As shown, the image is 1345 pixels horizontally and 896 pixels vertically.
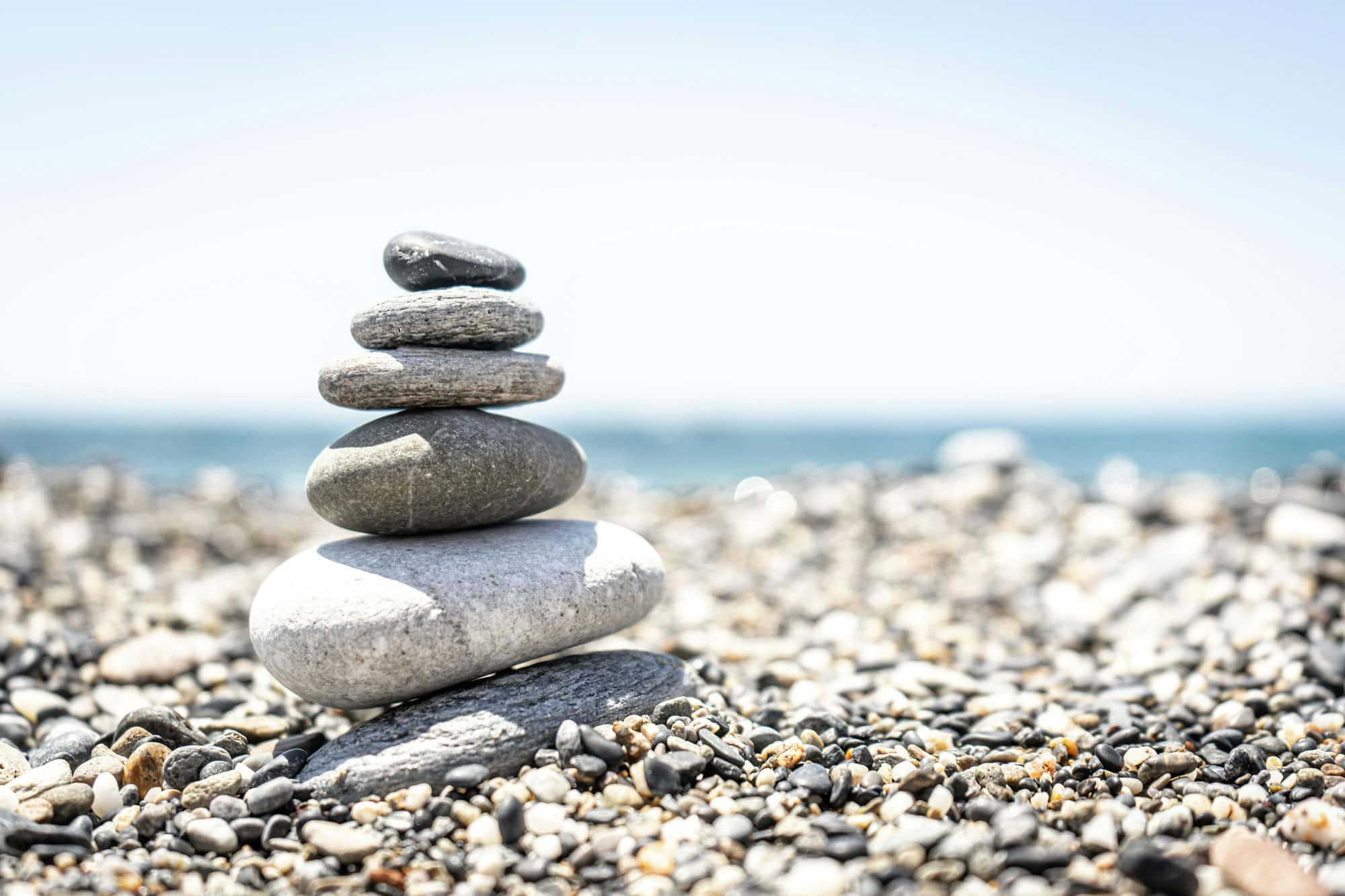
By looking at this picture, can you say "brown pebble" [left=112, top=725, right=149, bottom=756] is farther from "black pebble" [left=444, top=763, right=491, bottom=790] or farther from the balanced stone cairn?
"black pebble" [left=444, top=763, right=491, bottom=790]

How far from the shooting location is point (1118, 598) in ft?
26.5

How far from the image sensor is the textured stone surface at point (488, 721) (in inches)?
159

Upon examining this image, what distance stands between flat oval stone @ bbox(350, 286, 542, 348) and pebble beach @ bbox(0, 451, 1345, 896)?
6.93 ft

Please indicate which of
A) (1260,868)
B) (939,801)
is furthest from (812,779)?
(1260,868)

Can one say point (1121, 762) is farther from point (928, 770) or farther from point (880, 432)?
point (880, 432)

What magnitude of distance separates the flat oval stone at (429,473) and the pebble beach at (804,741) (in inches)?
48.8

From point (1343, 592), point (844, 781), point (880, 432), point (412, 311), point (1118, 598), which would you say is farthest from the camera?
point (880, 432)

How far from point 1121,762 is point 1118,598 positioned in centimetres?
413

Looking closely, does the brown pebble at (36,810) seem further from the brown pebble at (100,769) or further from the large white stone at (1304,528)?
the large white stone at (1304,528)

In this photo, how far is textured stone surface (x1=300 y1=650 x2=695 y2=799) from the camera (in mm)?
4035

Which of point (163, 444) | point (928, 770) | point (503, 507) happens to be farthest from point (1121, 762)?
point (163, 444)

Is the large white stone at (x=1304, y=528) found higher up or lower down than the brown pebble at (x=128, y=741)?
higher up

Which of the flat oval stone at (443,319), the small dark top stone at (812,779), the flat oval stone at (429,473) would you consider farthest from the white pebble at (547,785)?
the flat oval stone at (443,319)

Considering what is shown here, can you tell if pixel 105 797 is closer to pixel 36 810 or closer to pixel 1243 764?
pixel 36 810
